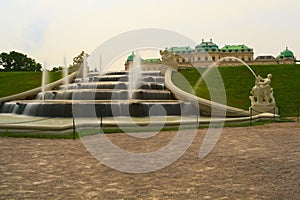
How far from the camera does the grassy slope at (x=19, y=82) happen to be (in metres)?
36.7

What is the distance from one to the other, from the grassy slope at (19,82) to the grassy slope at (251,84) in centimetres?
1691

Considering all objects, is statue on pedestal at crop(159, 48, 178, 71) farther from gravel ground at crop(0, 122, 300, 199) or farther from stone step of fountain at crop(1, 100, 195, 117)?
gravel ground at crop(0, 122, 300, 199)

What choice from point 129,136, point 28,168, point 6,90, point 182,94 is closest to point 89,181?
point 28,168

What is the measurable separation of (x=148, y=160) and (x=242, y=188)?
3.10 meters

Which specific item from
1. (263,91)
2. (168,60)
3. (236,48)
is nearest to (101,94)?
(263,91)

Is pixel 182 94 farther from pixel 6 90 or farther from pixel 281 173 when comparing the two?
pixel 6 90

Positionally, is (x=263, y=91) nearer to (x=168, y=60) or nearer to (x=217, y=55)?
(x=168, y=60)

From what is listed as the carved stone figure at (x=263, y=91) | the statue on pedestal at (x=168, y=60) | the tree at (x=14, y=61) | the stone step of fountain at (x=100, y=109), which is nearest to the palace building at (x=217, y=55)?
the tree at (x=14, y=61)

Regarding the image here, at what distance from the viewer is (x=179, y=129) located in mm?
15055

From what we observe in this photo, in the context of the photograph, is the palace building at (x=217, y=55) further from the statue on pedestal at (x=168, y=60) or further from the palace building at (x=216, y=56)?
the statue on pedestal at (x=168, y=60)

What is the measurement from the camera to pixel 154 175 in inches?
283

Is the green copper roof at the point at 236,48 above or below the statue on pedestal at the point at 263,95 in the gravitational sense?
above

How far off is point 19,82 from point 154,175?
3802 centimetres

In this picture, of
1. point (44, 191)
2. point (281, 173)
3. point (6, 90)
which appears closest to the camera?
point (44, 191)
